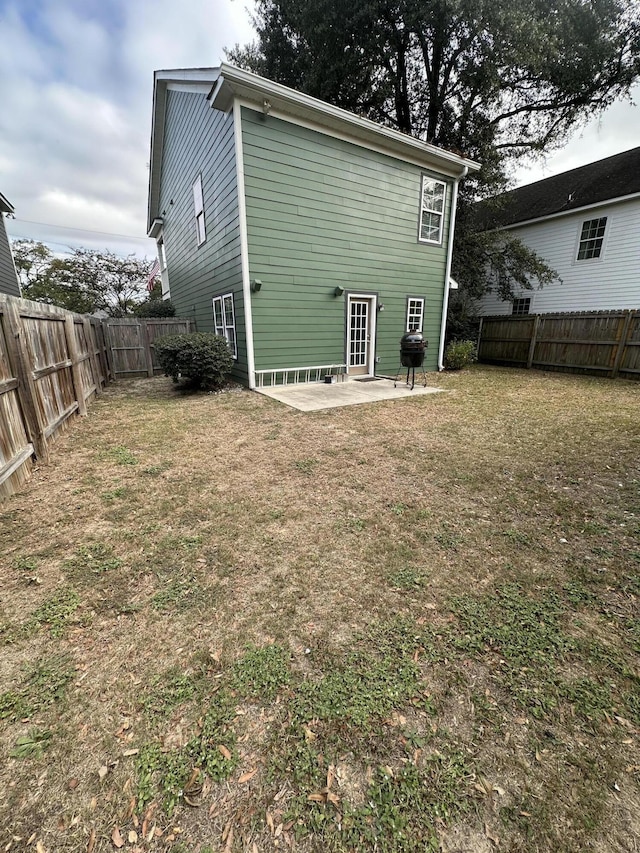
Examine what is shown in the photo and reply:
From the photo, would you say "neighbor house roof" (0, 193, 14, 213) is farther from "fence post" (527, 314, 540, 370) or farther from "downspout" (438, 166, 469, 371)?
"fence post" (527, 314, 540, 370)

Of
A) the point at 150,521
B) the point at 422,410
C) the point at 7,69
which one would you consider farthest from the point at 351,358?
the point at 7,69

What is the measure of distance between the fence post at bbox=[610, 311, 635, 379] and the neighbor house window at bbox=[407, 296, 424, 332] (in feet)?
17.0

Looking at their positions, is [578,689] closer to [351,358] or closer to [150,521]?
[150,521]

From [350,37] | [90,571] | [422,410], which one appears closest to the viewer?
[90,571]

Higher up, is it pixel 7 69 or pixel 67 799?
pixel 7 69

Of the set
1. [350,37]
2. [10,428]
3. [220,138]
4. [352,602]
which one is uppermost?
[350,37]

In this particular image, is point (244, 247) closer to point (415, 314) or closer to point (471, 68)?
point (415, 314)

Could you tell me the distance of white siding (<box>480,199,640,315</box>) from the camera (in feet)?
39.5

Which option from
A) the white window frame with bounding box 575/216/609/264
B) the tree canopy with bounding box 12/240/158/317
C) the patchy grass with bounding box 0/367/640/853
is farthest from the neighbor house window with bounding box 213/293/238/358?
A: the tree canopy with bounding box 12/240/158/317

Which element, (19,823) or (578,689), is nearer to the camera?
(19,823)

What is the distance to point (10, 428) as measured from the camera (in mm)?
3334

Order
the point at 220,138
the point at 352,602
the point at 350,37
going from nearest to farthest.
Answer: the point at 352,602, the point at 220,138, the point at 350,37

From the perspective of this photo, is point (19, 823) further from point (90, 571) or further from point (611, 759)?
point (611, 759)

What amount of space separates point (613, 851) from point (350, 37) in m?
16.9
